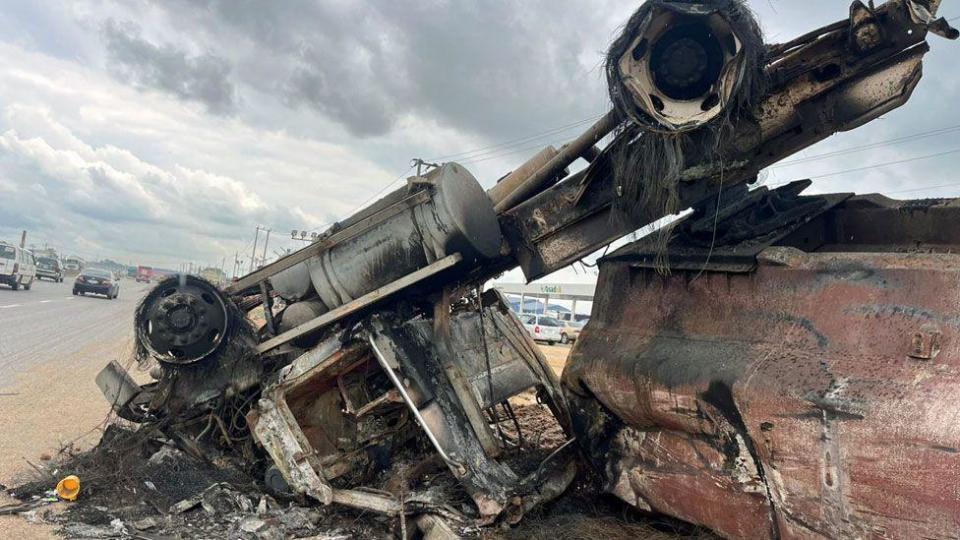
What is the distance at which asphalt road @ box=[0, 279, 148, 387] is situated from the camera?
400 inches

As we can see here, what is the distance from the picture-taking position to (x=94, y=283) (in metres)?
26.8

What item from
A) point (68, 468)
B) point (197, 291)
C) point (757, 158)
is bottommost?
point (68, 468)

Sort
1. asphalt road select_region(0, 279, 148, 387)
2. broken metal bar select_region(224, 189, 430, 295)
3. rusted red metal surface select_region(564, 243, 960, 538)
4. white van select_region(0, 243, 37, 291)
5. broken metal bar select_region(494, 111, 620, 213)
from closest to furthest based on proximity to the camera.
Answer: rusted red metal surface select_region(564, 243, 960, 538), broken metal bar select_region(494, 111, 620, 213), broken metal bar select_region(224, 189, 430, 295), asphalt road select_region(0, 279, 148, 387), white van select_region(0, 243, 37, 291)

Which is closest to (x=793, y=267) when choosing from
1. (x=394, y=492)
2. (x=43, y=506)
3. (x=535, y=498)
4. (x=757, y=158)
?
(x=757, y=158)

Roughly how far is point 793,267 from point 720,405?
865mm

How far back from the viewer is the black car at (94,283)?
26.6 m

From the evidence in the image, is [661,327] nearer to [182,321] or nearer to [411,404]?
[411,404]

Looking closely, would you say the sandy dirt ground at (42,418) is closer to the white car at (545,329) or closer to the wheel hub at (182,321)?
the wheel hub at (182,321)

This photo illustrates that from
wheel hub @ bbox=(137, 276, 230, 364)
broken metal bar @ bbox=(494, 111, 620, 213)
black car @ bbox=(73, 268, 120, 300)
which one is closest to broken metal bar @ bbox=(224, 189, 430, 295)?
wheel hub @ bbox=(137, 276, 230, 364)

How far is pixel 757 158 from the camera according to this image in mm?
3969

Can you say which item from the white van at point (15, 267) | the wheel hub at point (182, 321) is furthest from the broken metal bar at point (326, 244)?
the white van at point (15, 267)

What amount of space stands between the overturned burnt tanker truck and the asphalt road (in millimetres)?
1480

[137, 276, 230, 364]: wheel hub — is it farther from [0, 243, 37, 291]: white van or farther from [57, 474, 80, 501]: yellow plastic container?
[0, 243, 37, 291]: white van

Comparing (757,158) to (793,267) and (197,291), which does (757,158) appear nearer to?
(793,267)
